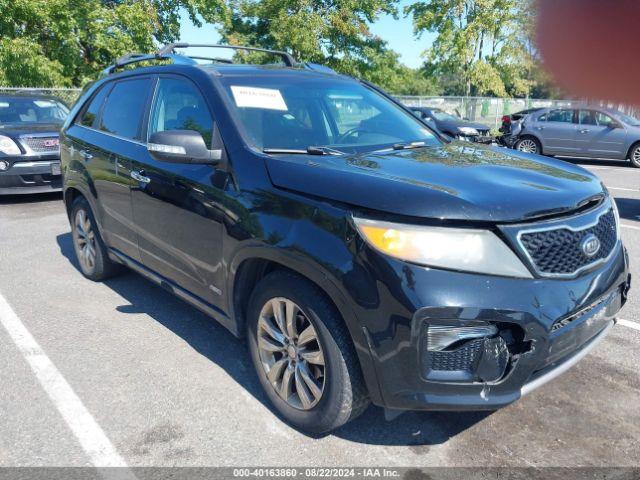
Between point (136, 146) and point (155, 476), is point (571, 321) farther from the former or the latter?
point (136, 146)

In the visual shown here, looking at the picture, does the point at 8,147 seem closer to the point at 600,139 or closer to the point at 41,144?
the point at 41,144

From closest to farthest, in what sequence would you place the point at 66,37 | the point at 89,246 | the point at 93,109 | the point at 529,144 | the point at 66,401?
the point at 66,401, the point at 93,109, the point at 89,246, the point at 529,144, the point at 66,37

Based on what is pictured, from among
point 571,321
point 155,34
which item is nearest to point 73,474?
point 571,321

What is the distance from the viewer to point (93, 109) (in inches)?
185

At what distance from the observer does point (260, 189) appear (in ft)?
8.88

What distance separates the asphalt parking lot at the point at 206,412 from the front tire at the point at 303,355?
17cm

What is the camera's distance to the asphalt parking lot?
2559mm

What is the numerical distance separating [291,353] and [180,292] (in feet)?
3.54

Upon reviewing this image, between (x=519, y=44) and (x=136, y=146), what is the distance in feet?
11.5

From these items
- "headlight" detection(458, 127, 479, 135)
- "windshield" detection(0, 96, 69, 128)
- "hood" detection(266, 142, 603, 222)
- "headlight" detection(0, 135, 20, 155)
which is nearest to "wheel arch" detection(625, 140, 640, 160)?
"headlight" detection(458, 127, 479, 135)

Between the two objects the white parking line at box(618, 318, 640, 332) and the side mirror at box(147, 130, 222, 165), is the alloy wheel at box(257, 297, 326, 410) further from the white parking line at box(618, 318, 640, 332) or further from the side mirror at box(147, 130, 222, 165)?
the white parking line at box(618, 318, 640, 332)

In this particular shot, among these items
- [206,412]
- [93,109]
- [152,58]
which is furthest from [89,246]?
[206,412]

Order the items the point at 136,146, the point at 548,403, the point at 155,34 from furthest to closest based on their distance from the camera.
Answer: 1. the point at 155,34
2. the point at 136,146
3. the point at 548,403

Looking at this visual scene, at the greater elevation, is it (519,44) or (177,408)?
(519,44)
